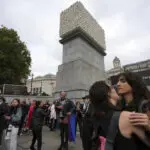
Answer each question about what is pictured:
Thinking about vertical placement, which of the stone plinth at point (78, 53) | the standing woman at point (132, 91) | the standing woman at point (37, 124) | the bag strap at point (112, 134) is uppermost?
the stone plinth at point (78, 53)

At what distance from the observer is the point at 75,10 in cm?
1358

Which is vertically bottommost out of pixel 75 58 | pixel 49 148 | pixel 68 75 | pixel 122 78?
pixel 49 148

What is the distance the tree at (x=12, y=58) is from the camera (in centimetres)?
2611

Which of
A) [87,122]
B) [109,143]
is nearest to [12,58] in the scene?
[87,122]

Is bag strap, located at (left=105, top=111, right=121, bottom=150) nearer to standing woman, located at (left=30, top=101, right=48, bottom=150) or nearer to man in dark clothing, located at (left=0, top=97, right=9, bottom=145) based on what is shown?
standing woman, located at (left=30, top=101, right=48, bottom=150)

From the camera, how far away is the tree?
26.1 metres

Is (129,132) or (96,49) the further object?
(96,49)

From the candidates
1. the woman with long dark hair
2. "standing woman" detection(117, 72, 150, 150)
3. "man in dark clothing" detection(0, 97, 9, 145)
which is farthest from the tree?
"standing woman" detection(117, 72, 150, 150)

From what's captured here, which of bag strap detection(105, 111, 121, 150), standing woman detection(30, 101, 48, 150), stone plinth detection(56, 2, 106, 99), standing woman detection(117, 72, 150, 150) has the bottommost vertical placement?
standing woman detection(30, 101, 48, 150)

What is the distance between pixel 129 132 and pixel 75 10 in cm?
1345

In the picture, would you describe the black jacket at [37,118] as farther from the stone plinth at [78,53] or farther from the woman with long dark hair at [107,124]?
the stone plinth at [78,53]

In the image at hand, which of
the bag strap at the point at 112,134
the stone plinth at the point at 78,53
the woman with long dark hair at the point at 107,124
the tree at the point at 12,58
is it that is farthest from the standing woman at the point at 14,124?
the tree at the point at 12,58

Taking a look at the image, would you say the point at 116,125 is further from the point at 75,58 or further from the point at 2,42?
the point at 2,42

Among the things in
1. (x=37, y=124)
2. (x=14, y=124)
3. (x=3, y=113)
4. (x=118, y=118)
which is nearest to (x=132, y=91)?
(x=118, y=118)
